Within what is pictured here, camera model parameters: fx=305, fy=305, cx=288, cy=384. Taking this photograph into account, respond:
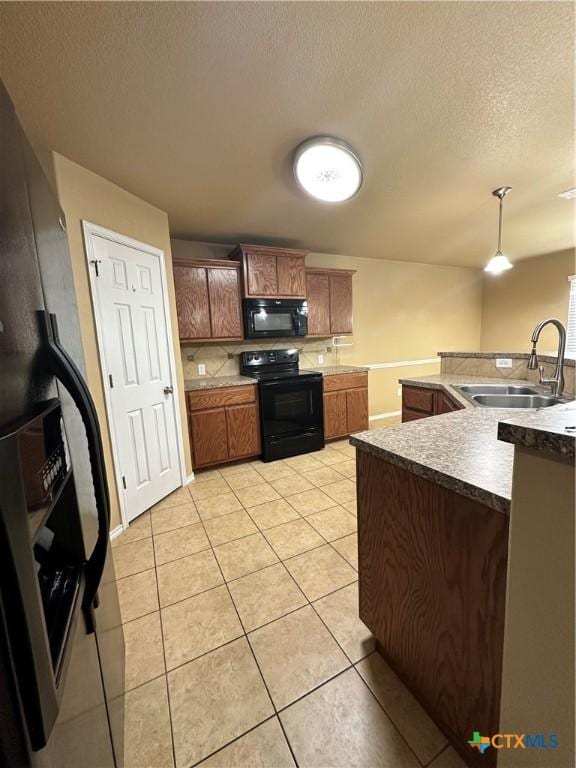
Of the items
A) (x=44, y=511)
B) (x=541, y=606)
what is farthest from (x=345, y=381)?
(x=44, y=511)

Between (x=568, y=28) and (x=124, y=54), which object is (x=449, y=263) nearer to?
(x=568, y=28)

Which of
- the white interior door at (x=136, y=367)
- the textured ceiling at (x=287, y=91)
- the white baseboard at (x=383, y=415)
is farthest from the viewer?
the white baseboard at (x=383, y=415)

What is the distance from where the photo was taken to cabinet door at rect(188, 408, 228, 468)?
3014mm

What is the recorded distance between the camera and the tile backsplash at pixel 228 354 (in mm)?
3469

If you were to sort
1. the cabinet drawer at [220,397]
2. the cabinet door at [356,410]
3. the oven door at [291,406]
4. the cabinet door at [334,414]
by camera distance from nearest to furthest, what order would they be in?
the cabinet drawer at [220,397]
the oven door at [291,406]
the cabinet door at [334,414]
the cabinet door at [356,410]

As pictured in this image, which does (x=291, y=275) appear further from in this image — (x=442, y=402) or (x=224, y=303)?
(x=442, y=402)

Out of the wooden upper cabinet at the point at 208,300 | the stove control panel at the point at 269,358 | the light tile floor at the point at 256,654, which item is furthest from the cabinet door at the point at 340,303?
the light tile floor at the point at 256,654

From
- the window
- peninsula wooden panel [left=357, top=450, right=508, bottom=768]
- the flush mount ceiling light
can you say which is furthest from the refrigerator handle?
the window

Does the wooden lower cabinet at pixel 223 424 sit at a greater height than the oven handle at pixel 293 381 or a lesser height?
lesser

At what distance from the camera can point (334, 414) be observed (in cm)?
374

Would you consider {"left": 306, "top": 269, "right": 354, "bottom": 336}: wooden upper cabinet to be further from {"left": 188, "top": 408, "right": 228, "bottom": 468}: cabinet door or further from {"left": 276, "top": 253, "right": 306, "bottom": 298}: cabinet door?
{"left": 188, "top": 408, "right": 228, "bottom": 468}: cabinet door

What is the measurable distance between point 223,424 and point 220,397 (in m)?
0.28

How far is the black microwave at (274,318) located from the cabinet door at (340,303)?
0.47 metres

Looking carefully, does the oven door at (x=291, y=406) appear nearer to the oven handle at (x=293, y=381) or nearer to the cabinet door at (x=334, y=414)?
the oven handle at (x=293, y=381)
